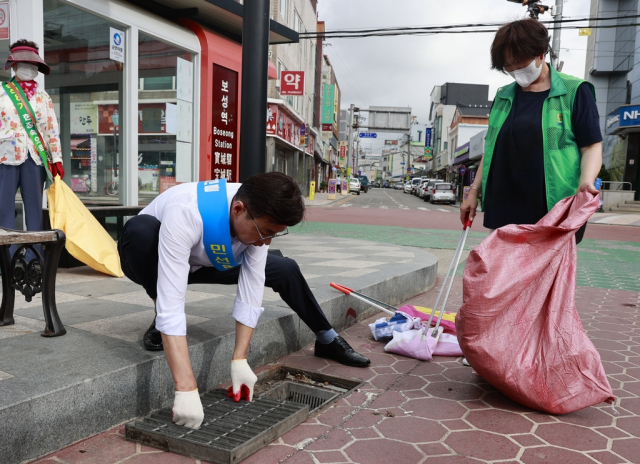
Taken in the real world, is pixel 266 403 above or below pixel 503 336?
below

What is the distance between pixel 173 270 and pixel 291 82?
2230 cm

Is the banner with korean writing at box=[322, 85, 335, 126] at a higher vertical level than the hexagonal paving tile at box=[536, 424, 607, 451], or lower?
higher

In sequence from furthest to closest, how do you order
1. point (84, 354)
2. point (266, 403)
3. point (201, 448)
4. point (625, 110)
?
1. point (625, 110)
2. point (266, 403)
3. point (84, 354)
4. point (201, 448)

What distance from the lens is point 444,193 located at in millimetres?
32000

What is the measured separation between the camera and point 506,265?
2424mm

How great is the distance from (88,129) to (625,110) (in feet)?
85.4

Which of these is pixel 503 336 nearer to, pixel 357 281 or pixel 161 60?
pixel 357 281

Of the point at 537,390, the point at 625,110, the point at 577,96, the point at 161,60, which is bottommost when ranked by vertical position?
the point at 537,390

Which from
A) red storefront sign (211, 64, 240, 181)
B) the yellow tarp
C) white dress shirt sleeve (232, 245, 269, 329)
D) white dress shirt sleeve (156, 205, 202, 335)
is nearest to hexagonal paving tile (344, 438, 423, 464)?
white dress shirt sleeve (232, 245, 269, 329)

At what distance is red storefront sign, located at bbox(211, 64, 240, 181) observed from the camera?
25.9 ft

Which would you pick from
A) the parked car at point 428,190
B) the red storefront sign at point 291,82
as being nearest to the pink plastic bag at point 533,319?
the red storefront sign at point 291,82

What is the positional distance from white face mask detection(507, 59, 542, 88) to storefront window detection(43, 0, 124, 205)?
5248mm

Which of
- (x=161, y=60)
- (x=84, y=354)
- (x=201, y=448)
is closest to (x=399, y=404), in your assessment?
(x=201, y=448)

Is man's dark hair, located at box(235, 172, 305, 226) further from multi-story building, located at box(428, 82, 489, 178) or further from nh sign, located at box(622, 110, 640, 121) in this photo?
multi-story building, located at box(428, 82, 489, 178)
